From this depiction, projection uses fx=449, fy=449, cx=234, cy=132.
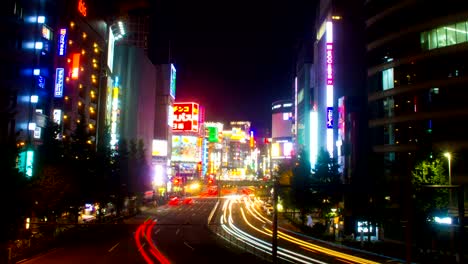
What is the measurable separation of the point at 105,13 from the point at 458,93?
60.2m

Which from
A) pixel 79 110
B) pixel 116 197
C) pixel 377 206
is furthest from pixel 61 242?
pixel 79 110

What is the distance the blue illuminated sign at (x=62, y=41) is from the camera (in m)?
53.8

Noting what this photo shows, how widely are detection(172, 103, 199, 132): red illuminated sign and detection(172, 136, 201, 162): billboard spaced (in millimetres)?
3619

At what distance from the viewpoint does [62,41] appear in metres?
54.0

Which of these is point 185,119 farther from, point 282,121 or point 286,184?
point 286,184

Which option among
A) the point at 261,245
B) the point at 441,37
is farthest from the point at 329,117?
the point at 261,245

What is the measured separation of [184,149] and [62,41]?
3414 inches

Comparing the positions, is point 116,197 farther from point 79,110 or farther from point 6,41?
point 6,41

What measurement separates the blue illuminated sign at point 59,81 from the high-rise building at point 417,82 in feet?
123

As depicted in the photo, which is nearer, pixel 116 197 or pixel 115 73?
pixel 116 197

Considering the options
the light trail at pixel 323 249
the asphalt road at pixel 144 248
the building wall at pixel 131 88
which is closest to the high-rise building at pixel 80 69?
the asphalt road at pixel 144 248

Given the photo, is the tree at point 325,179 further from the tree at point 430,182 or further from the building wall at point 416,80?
the tree at point 430,182

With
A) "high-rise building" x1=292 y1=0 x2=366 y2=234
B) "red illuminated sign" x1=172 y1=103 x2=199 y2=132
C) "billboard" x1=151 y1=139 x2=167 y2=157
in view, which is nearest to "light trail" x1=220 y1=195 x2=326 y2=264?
"high-rise building" x1=292 y1=0 x2=366 y2=234

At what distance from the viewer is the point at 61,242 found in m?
37.7
